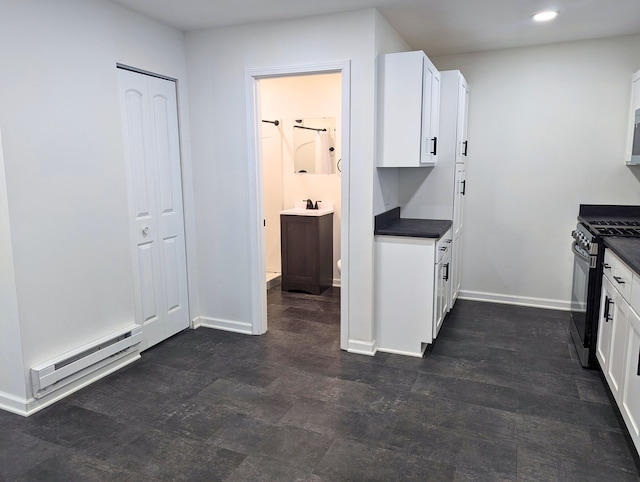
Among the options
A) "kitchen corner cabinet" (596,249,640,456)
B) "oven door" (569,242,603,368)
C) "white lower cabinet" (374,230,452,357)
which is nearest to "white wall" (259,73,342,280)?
"white lower cabinet" (374,230,452,357)

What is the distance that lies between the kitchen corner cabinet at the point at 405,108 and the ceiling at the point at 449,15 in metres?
0.35

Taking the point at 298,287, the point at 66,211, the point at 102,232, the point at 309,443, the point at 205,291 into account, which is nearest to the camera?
the point at 309,443

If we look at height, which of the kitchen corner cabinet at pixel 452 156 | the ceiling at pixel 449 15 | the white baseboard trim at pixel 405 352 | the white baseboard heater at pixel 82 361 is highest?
the ceiling at pixel 449 15

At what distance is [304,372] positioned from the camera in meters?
3.09

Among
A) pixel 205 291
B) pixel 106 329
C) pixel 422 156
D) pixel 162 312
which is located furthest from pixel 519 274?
pixel 106 329

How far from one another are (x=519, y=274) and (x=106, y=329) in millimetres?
3657

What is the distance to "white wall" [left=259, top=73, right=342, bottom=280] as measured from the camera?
4.95 meters

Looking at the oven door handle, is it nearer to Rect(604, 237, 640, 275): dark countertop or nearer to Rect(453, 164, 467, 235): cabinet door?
Rect(604, 237, 640, 275): dark countertop

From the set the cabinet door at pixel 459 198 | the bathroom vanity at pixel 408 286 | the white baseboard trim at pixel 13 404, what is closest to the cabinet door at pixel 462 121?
the cabinet door at pixel 459 198

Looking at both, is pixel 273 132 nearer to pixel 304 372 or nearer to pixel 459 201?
pixel 459 201

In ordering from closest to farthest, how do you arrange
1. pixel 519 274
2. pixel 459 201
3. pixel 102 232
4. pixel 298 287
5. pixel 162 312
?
pixel 102 232 < pixel 162 312 < pixel 459 201 < pixel 519 274 < pixel 298 287

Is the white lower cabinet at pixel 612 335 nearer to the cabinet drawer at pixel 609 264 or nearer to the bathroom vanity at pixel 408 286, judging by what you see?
the cabinet drawer at pixel 609 264

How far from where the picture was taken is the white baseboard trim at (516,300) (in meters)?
4.36

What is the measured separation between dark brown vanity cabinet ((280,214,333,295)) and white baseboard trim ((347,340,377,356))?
1.50 meters
